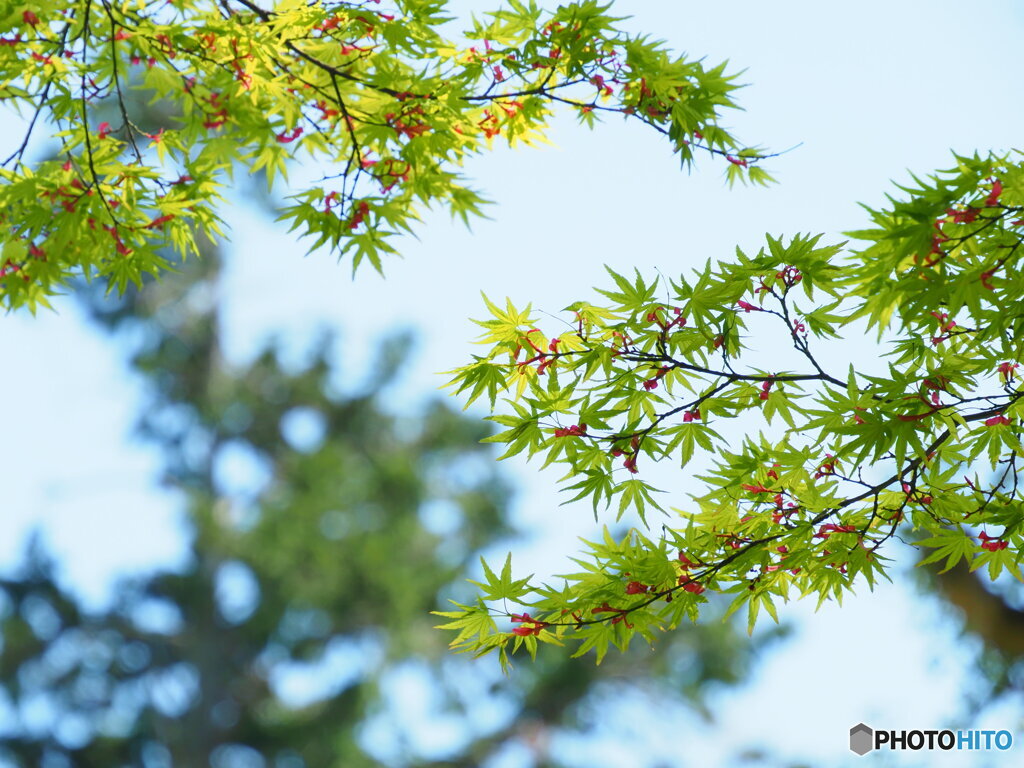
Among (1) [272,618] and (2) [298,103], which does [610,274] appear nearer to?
(2) [298,103]

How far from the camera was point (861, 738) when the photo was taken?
5496 mm

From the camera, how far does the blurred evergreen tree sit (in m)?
10.7

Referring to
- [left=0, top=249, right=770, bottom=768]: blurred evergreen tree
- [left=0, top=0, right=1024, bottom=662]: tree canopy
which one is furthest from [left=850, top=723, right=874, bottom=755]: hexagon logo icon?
[left=0, top=249, right=770, bottom=768]: blurred evergreen tree

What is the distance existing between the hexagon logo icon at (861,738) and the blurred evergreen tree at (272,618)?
226 inches

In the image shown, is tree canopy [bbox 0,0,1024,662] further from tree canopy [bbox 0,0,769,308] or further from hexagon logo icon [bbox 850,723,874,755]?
hexagon logo icon [bbox 850,723,874,755]

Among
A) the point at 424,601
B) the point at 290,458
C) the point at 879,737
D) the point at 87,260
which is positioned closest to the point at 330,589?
the point at 424,601

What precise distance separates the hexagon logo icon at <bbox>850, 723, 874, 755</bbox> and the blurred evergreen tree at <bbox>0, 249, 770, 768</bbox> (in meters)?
5.75

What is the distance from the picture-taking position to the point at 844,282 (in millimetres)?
2465

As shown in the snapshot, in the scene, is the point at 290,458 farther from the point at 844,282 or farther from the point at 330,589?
the point at 844,282

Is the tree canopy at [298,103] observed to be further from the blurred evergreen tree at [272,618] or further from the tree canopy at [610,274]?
the blurred evergreen tree at [272,618]

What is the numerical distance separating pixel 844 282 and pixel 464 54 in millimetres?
1633

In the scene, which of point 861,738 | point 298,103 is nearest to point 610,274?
point 298,103

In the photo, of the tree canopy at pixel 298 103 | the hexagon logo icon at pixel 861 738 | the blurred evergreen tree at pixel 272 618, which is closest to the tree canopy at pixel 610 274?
the tree canopy at pixel 298 103

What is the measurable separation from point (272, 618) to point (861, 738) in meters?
7.26
